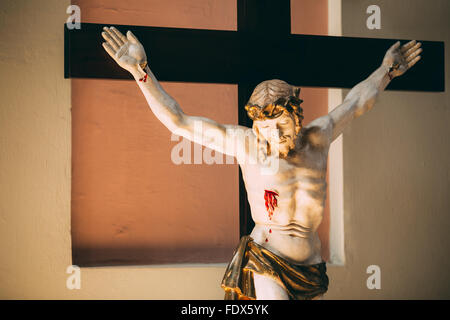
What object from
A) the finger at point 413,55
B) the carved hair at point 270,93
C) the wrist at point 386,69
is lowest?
the carved hair at point 270,93

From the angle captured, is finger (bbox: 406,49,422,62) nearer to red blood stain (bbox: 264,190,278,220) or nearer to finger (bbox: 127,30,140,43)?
red blood stain (bbox: 264,190,278,220)

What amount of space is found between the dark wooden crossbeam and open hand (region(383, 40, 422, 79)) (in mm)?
218

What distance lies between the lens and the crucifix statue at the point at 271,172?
1.93 meters

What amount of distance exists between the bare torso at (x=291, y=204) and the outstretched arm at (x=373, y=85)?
226 mm

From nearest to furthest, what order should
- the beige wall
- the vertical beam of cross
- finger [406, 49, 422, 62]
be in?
the vertical beam of cross, finger [406, 49, 422, 62], the beige wall

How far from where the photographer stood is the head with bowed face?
189 cm

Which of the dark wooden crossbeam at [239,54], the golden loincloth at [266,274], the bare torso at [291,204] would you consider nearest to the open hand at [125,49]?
the dark wooden crossbeam at [239,54]

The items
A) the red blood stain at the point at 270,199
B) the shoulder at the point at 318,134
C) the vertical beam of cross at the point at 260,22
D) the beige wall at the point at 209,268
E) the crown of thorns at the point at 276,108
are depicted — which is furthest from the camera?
the beige wall at the point at 209,268

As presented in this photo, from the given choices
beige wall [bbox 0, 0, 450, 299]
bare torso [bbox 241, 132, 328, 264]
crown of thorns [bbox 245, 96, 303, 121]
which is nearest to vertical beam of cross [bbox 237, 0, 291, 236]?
bare torso [bbox 241, 132, 328, 264]

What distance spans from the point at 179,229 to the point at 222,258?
1.16 ft

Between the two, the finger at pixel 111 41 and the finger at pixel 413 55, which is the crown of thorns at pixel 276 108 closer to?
the finger at pixel 111 41

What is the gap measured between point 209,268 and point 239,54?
1511mm

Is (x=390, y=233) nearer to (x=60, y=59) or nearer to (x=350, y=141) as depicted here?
(x=350, y=141)

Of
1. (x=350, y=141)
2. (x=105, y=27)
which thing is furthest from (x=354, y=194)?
(x=105, y=27)
